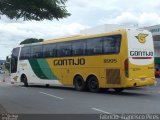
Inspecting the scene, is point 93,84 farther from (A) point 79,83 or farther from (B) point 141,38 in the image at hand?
(B) point 141,38

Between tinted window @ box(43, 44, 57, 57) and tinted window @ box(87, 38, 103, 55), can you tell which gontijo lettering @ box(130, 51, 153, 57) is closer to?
tinted window @ box(87, 38, 103, 55)

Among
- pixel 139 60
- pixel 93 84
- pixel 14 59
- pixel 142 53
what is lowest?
pixel 93 84

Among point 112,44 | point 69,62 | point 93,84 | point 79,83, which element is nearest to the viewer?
point 112,44

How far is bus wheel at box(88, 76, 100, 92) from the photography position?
24.3 meters

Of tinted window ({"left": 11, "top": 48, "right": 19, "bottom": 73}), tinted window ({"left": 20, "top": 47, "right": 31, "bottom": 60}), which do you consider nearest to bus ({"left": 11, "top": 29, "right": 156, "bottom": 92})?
tinted window ({"left": 20, "top": 47, "right": 31, "bottom": 60})

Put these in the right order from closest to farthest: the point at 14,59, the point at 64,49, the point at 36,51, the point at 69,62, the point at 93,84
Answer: the point at 93,84
the point at 69,62
the point at 64,49
the point at 36,51
the point at 14,59

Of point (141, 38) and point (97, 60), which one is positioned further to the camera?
point (97, 60)

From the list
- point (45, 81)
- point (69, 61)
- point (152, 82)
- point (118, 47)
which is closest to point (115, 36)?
point (118, 47)

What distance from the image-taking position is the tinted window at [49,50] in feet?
93.0

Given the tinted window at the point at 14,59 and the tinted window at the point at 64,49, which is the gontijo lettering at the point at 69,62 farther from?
the tinted window at the point at 14,59

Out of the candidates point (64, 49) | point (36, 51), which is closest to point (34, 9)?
point (64, 49)

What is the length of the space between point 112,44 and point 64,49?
5.17m

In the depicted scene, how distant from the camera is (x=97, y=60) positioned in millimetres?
24188

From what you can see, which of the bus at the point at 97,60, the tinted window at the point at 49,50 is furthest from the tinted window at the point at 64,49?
the tinted window at the point at 49,50
